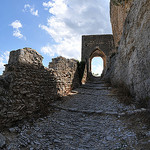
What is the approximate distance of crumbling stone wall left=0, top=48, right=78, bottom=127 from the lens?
9.02ft

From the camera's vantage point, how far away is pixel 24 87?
10.9 feet

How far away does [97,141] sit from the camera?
2.38m

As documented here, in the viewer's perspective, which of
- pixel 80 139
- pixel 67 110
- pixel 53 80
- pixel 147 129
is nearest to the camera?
pixel 147 129

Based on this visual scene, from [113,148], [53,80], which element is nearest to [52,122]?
[113,148]

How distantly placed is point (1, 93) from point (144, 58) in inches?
173

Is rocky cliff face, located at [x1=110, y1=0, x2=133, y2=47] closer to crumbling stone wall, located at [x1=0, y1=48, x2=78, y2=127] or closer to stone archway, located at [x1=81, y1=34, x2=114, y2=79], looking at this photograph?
stone archway, located at [x1=81, y1=34, x2=114, y2=79]

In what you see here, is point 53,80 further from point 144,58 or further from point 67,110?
point 144,58

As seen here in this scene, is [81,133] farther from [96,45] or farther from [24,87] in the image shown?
[96,45]

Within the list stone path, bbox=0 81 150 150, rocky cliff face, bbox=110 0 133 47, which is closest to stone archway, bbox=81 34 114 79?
rocky cliff face, bbox=110 0 133 47

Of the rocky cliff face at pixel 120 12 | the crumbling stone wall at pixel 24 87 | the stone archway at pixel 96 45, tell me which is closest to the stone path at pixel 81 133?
the crumbling stone wall at pixel 24 87

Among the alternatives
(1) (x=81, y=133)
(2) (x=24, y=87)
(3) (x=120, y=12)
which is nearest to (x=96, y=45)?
(3) (x=120, y=12)

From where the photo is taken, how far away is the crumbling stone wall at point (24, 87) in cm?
275

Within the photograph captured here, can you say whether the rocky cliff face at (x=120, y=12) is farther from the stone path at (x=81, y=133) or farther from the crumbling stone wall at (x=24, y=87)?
the stone path at (x=81, y=133)

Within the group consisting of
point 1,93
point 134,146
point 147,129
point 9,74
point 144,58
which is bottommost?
point 134,146
